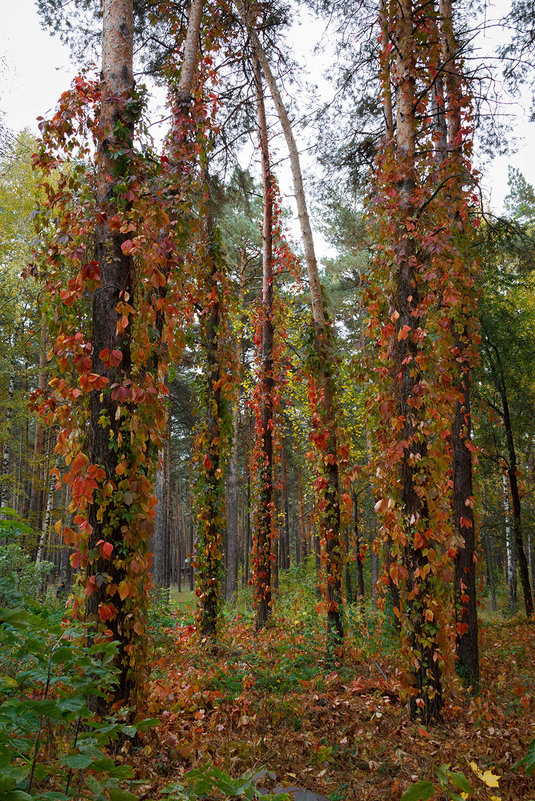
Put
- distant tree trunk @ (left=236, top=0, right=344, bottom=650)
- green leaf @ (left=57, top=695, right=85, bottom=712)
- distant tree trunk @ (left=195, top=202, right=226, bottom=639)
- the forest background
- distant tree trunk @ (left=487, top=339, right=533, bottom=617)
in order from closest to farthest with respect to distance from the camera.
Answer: green leaf @ (left=57, top=695, right=85, bottom=712) < the forest background < distant tree trunk @ (left=236, top=0, right=344, bottom=650) < distant tree trunk @ (left=195, top=202, right=226, bottom=639) < distant tree trunk @ (left=487, top=339, right=533, bottom=617)

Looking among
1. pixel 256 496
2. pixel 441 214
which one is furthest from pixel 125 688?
pixel 256 496

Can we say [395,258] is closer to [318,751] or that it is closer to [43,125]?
[43,125]

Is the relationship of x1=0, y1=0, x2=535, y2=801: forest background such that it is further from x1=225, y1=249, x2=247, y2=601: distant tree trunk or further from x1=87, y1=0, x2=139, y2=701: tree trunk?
x1=225, y1=249, x2=247, y2=601: distant tree trunk

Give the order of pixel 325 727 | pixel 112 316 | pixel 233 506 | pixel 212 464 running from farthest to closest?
pixel 233 506, pixel 212 464, pixel 325 727, pixel 112 316

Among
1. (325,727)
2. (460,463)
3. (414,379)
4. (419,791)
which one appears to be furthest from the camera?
(460,463)

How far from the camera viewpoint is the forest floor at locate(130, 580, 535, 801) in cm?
317

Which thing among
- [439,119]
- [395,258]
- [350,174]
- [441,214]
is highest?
[350,174]

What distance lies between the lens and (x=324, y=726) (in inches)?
162

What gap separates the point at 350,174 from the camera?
28.1 feet

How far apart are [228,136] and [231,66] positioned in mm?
1137

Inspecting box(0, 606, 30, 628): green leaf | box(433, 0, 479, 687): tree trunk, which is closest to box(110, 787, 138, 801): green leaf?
box(0, 606, 30, 628): green leaf

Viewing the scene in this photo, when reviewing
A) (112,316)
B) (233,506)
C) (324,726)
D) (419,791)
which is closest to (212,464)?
(324,726)

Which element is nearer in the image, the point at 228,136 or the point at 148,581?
the point at 148,581

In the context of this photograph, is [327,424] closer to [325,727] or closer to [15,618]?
[325,727]
